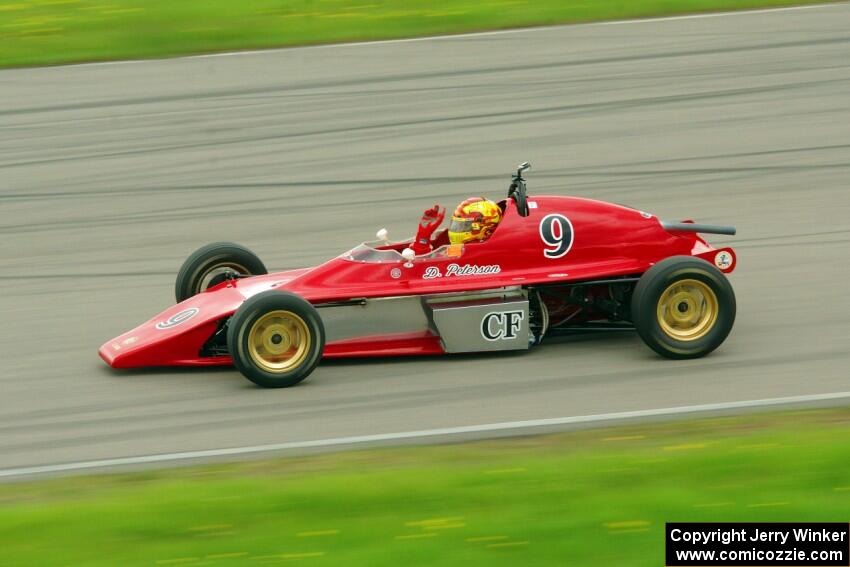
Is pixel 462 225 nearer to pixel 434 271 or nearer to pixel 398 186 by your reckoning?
pixel 434 271

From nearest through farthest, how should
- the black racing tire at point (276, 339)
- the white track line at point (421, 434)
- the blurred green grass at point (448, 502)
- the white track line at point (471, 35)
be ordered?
the blurred green grass at point (448, 502)
the white track line at point (421, 434)
the black racing tire at point (276, 339)
the white track line at point (471, 35)

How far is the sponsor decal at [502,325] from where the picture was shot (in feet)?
33.0

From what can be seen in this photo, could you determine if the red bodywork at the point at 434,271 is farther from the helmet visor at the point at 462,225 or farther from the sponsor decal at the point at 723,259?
the sponsor decal at the point at 723,259

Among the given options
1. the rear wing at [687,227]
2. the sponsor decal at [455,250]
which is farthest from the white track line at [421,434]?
the rear wing at [687,227]

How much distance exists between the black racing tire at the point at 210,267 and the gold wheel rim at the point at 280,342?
55.4 inches

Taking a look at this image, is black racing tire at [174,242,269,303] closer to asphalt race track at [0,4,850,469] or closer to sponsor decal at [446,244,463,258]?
asphalt race track at [0,4,850,469]

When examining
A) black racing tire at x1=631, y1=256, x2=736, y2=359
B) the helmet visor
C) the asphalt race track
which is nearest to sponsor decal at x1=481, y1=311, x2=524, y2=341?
the asphalt race track

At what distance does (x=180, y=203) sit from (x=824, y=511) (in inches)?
377

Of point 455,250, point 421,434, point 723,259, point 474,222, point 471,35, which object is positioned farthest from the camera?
point 471,35

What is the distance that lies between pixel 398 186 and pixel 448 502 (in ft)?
26.9

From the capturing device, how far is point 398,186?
50.0 feet

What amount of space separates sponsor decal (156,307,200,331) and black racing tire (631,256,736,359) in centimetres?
316

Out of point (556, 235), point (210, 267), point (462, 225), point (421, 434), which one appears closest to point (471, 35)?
point (210, 267)

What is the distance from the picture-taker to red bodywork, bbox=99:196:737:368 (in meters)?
9.97
